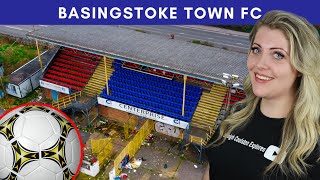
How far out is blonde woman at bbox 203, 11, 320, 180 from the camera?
132 inches

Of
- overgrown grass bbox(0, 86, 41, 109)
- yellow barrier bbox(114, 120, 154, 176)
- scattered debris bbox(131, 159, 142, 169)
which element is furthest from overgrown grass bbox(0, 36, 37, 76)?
scattered debris bbox(131, 159, 142, 169)

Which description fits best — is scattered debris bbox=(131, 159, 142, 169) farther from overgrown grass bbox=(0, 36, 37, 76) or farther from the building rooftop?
overgrown grass bbox=(0, 36, 37, 76)

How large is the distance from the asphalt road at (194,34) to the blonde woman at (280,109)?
29.6 meters

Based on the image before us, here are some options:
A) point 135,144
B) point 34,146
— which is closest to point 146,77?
point 135,144

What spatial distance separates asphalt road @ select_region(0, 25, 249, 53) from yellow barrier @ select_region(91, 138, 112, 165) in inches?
721

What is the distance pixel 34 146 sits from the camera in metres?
10.4

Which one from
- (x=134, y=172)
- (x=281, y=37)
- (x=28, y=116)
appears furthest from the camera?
(x=134, y=172)

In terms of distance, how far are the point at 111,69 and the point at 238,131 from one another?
756 inches

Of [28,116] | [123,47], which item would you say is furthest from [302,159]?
[123,47]

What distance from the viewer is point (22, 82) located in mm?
23578

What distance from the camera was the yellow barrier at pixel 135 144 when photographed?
17.6m

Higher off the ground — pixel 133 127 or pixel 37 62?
pixel 37 62

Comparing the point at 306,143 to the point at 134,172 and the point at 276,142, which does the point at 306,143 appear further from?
the point at 134,172

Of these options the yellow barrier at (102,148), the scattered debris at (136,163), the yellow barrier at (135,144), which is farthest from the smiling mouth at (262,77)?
the yellow barrier at (102,148)
